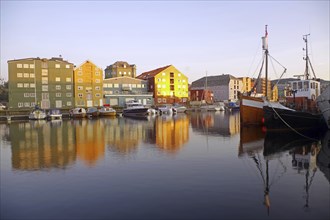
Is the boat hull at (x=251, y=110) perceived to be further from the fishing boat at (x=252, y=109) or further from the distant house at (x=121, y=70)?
the distant house at (x=121, y=70)

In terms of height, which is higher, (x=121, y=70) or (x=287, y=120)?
(x=121, y=70)

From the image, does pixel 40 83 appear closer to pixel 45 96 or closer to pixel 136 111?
pixel 45 96

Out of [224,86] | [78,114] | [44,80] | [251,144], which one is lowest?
[251,144]

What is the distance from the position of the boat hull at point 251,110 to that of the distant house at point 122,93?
5119 centimetres

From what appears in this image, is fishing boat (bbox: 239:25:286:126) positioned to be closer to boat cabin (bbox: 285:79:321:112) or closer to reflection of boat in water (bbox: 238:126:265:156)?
boat cabin (bbox: 285:79:321:112)

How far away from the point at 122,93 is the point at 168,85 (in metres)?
16.6

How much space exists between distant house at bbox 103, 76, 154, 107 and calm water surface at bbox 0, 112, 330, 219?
5895cm

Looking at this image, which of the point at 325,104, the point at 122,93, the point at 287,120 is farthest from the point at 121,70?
the point at 325,104

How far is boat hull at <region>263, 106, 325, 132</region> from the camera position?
2595 cm

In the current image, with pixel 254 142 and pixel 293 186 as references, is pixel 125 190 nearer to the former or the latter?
pixel 293 186

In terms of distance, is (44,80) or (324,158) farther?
(44,80)

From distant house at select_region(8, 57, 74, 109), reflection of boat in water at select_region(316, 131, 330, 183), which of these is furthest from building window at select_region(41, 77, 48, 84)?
reflection of boat in water at select_region(316, 131, 330, 183)

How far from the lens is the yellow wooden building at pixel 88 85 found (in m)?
72.9

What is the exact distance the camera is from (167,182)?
11805mm
